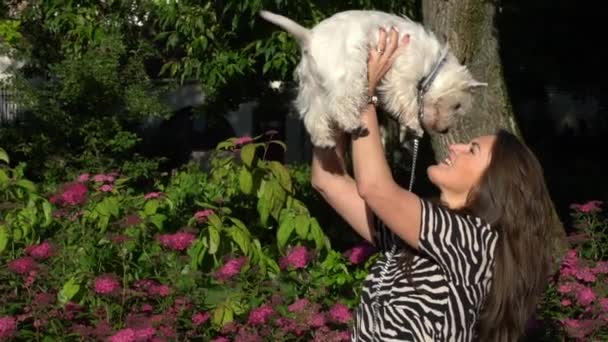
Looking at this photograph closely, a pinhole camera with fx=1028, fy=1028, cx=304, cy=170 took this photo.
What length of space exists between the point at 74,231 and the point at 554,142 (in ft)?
42.2

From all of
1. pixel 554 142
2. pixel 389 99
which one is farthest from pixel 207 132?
pixel 389 99

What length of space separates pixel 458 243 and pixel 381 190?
0.25m

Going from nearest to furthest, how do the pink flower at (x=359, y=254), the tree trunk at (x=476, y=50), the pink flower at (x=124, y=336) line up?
the pink flower at (x=124, y=336), the pink flower at (x=359, y=254), the tree trunk at (x=476, y=50)

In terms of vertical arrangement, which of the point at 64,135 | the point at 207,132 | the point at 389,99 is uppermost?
the point at 389,99

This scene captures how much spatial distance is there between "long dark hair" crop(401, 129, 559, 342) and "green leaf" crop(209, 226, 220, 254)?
2497mm

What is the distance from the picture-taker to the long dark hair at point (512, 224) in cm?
274

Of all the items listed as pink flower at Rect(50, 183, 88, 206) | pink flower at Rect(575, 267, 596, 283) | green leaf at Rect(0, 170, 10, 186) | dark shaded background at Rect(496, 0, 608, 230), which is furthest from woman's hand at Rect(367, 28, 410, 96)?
dark shaded background at Rect(496, 0, 608, 230)

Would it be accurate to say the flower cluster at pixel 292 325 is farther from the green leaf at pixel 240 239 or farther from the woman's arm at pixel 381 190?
the woman's arm at pixel 381 190

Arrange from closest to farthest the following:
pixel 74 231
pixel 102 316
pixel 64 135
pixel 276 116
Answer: pixel 102 316
pixel 74 231
pixel 64 135
pixel 276 116

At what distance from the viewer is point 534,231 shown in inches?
109

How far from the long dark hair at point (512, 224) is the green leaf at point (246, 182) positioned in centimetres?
281

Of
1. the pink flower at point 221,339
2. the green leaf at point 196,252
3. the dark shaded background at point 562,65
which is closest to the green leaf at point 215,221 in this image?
the green leaf at point 196,252

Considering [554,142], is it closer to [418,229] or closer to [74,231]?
[74,231]

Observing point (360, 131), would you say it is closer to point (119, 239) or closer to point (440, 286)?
point (440, 286)
